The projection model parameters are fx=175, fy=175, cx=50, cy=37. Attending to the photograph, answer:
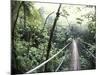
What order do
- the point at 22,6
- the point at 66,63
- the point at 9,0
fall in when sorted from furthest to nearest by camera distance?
the point at 66,63 < the point at 22,6 < the point at 9,0

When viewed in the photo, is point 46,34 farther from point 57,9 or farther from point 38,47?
point 57,9

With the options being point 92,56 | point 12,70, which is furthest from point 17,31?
point 92,56

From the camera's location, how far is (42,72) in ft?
5.82

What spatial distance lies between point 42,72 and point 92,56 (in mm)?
582

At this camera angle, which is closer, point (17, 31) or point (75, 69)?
point (17, 31)

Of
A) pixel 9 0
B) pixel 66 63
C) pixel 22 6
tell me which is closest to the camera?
pixel 9 0

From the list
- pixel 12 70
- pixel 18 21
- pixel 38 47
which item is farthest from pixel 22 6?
pixel 12 70

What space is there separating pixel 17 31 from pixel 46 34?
30 cm

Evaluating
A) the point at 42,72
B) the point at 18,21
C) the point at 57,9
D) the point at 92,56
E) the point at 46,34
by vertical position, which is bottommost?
the point at 42,72

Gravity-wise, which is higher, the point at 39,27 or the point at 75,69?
the point at 39,27

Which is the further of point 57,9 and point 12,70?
point 57,9

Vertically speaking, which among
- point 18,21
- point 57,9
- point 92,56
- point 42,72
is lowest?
point 42,72

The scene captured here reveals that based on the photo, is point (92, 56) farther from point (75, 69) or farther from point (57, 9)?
point (57, 9)

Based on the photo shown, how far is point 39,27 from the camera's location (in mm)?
1779
